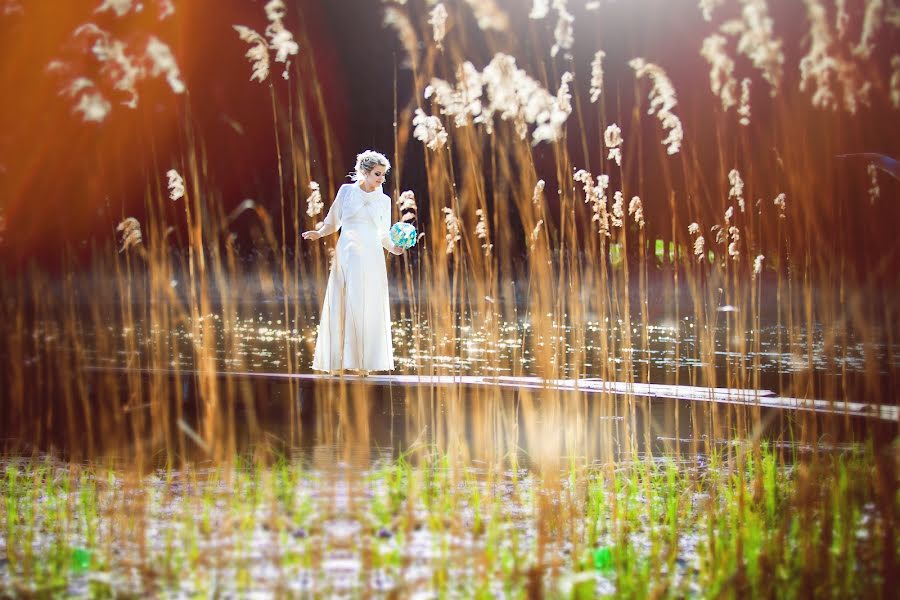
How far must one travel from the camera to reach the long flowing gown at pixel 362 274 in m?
4.11

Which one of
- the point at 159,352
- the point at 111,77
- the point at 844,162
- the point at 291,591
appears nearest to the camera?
the point at 291,591

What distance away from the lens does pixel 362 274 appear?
14.0 feet

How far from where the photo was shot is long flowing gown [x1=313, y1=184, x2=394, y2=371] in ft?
13.5

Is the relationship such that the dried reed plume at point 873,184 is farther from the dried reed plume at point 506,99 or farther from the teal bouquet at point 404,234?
the teal bouquet at point 404,234

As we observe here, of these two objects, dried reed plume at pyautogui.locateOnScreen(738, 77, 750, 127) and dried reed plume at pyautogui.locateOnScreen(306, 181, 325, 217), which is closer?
dried reed plume at pyautogui.locateOnScreen(738, 77, 750, 127)

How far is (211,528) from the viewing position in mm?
2008

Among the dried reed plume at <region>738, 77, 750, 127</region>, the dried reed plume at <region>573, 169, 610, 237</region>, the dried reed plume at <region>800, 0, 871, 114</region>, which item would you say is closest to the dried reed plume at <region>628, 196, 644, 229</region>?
the dried reed plume at <region>573, 169, 610, 237</region>

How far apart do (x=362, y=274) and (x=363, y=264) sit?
5 centimetres

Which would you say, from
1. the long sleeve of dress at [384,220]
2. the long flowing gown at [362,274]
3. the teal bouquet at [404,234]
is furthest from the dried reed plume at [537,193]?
the long sleeve of dress at [384,220]

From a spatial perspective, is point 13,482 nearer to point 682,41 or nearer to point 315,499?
point 315,499

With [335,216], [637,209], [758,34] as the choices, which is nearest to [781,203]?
[637,209]

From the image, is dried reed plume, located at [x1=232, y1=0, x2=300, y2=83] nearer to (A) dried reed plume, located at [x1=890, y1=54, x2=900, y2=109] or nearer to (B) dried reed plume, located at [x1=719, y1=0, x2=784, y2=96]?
(B) dried reed plume, located at [x1=719, y1=0, x2=784, y2=96]

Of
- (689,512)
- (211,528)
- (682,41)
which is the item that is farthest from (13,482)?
(682,41)

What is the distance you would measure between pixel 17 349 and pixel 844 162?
2.33 metres
